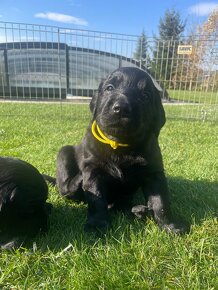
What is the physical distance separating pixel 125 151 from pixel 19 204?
75cm

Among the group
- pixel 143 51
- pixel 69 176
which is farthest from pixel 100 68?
pixel 69 176

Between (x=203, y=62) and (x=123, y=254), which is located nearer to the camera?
(x=123, y=254)

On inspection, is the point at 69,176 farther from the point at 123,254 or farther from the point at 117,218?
the point at 123,254

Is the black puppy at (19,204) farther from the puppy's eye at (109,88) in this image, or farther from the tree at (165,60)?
the tree at (165,60)

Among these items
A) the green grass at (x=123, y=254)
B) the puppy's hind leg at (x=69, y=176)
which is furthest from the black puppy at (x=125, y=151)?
the puppy's hind leg at (x=69, y=176)

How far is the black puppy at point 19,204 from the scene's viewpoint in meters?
1.61

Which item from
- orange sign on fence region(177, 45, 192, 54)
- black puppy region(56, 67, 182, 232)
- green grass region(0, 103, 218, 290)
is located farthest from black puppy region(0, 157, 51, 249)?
orange sign on fence region(177, 45, 192, 54)

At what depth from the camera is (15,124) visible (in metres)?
6.22

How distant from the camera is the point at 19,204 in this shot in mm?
1634

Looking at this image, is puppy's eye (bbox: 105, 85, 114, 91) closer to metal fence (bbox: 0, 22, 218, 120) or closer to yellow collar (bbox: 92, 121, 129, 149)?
yellow collar (bbox: 92, 121, 129, 149)

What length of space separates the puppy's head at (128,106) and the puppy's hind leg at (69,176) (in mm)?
526

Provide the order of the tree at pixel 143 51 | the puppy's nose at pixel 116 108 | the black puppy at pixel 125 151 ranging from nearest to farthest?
the puppy's nose at pixel 116 108 < the black puppy at pixel 125 151 < the tree at pixel 143 51

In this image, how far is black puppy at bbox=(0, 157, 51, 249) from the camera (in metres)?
1.61

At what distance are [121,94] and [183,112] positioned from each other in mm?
7231
